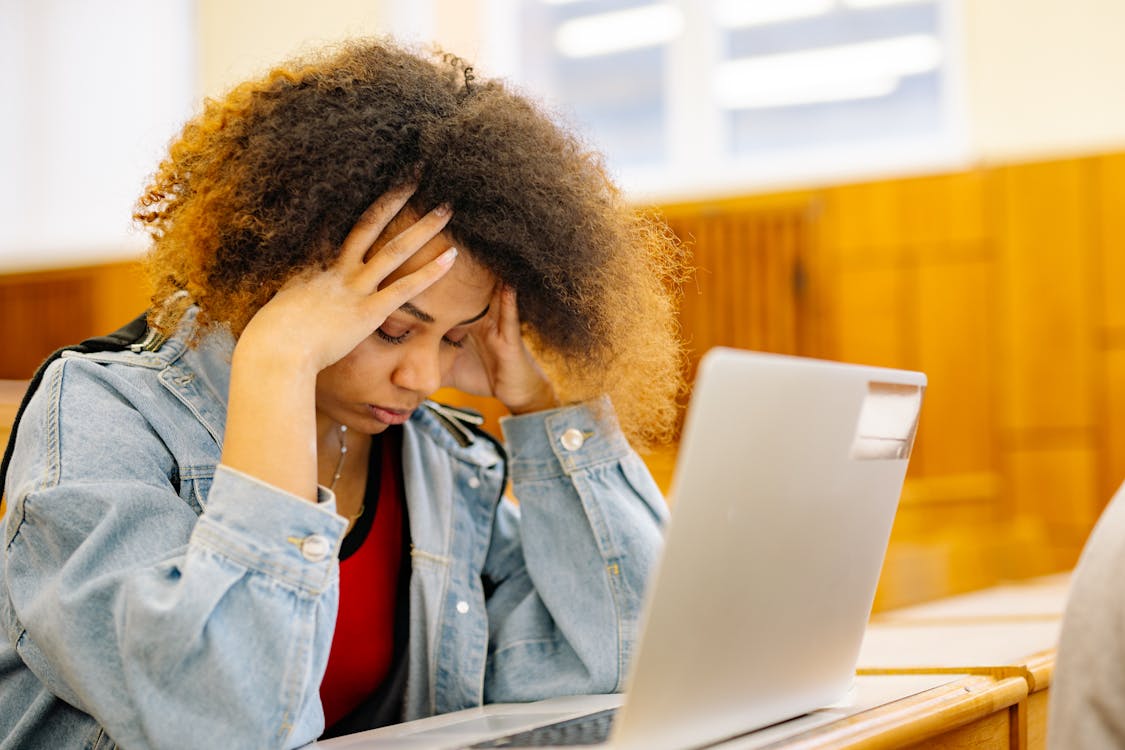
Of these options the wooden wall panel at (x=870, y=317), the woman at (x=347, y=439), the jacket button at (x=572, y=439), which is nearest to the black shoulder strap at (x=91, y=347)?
the woman at (x=347, y=439)

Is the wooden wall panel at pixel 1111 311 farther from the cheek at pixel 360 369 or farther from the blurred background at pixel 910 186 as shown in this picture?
the cheek at pixel 360 369

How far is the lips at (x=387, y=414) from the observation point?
3.56 feet

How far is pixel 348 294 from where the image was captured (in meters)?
0.98

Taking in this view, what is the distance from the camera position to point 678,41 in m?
4.49

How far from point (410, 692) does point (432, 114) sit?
20.9 inches

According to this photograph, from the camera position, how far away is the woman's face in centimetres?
105

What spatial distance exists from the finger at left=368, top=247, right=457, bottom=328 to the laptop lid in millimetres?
367

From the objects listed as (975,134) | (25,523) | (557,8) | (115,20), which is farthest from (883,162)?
(25,523)

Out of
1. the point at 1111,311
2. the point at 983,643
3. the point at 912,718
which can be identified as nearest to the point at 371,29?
the point at 1111,311

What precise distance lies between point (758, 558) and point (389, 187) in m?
0.47

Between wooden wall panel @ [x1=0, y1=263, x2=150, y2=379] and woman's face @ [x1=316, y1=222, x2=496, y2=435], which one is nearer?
woman's face @ [x1=316, y1=222, x2=496, y2=435]

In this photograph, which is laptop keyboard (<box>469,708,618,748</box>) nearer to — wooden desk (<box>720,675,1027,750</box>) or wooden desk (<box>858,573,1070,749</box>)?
wooden desk (<box>720,675,1027,750</box>)

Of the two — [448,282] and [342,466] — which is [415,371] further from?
[342,466]

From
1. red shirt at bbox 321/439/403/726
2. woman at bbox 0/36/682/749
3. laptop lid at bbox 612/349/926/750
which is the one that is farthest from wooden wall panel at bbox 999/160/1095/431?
laptop lid at bbox 612/349/926/750
